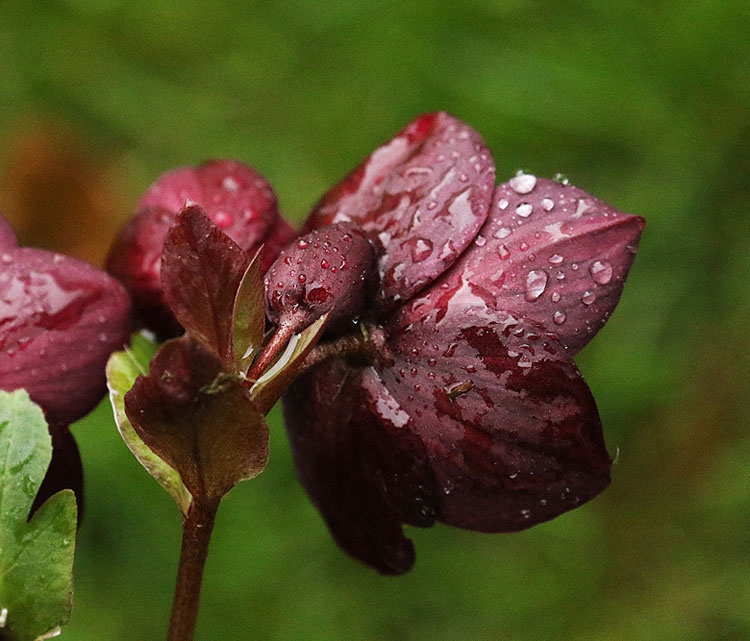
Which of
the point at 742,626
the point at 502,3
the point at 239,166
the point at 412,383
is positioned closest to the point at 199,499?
the point at 412,383

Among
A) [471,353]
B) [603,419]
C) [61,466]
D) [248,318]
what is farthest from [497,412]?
[603,419]

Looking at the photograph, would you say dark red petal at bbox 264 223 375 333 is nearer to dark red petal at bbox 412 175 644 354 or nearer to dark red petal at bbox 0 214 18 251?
dark red petal at bbox 412 175 644 354

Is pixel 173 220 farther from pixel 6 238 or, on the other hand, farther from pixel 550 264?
pixel 550 264

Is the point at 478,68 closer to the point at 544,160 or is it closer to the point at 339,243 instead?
the point at 544,160

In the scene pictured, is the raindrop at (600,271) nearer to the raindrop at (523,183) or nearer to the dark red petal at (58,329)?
the raindrop at (523,183)

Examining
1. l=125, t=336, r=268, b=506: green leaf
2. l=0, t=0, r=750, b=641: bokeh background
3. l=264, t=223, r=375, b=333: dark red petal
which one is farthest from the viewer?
l=0, t=0, r=750, b=641: bokeh background

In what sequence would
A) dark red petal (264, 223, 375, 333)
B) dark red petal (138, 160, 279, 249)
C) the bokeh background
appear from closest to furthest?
dark red petal (264, 223, 375, 333)
dark red petal (138, 160, 279, 249)
the bokeh background

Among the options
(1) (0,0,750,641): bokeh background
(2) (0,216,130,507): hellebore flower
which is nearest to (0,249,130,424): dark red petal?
(2) (0,216,130,507): hellebore flower

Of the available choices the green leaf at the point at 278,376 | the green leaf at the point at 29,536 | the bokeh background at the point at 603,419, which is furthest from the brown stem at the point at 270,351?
the bokeh background at the point at 603,419
